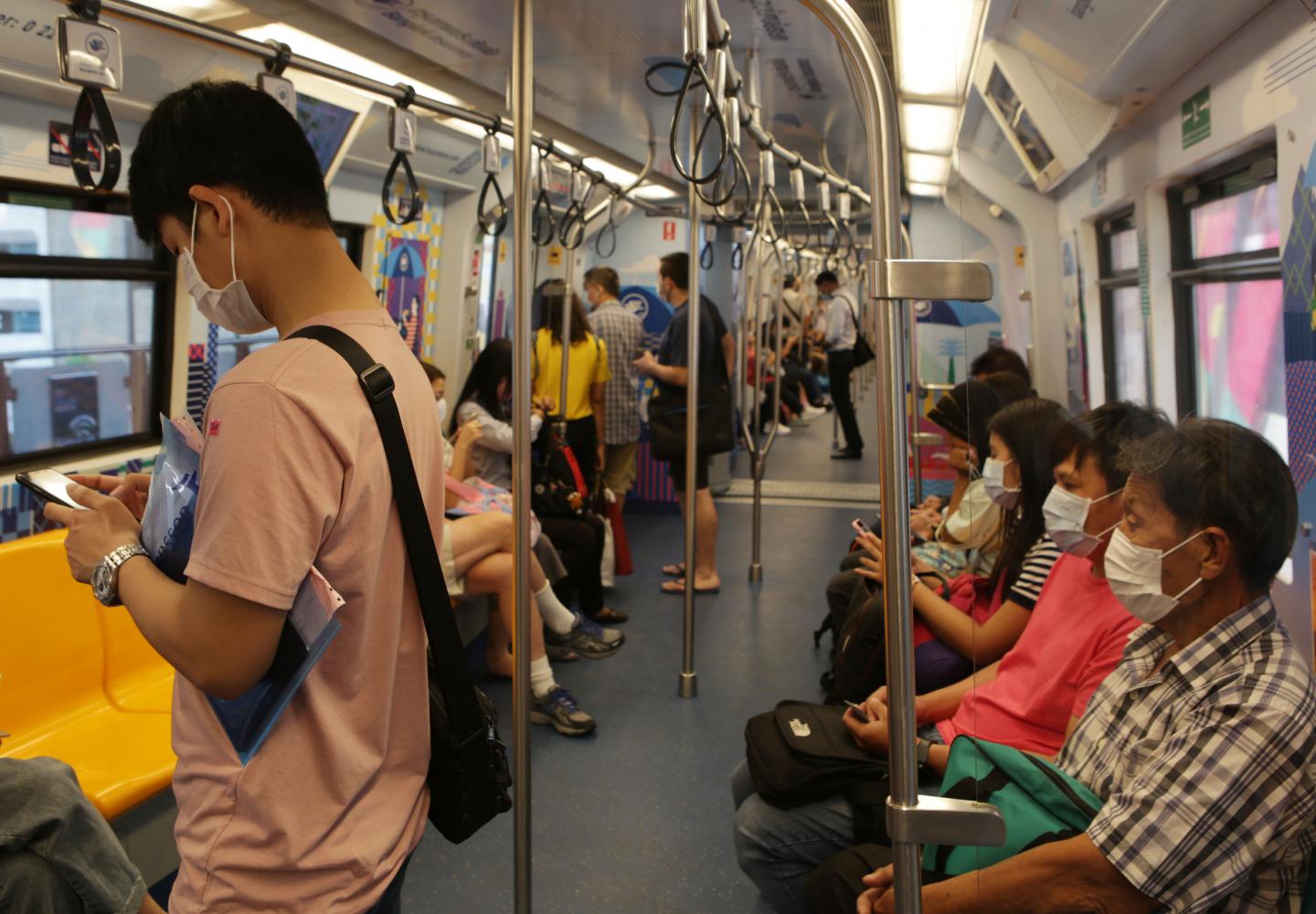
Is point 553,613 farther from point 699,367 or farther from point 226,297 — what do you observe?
point 226,297

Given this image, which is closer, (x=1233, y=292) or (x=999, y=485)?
(x=1233, y=292)

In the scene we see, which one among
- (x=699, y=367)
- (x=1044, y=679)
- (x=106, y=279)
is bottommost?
(x=1044, y=679)

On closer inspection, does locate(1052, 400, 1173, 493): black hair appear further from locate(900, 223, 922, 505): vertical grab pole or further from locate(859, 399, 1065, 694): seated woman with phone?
locate(900, 223, 922, 505): vertical grab pole

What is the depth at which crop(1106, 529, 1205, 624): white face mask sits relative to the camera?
1530mm

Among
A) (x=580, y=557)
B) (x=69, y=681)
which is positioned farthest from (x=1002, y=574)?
(x=580, y=557)

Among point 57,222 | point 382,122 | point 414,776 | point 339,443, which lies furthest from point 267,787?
point 382,122

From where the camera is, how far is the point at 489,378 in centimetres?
508

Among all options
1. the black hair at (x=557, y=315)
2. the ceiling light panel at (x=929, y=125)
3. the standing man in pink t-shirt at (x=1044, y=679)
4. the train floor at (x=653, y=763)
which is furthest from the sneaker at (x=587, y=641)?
the ceiling light panel at (x=929, y=125)

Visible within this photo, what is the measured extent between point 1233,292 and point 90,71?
7.44 feet

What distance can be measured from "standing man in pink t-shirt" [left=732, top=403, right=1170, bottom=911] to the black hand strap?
2.71 ft

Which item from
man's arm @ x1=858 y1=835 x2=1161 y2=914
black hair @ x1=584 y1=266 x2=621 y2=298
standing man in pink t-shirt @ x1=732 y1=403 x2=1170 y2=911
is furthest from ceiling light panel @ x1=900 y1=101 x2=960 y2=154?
black hair @ x1=584 y1=266 x2=621 y2=298

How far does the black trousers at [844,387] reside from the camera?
1067cm

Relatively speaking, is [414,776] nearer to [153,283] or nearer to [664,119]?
[153,283]

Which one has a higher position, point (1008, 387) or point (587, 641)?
point (1008, 387)
